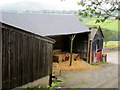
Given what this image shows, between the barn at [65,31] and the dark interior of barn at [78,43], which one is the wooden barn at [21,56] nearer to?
the barn at [65,31]

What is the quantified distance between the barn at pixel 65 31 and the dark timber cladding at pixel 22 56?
5204 mm

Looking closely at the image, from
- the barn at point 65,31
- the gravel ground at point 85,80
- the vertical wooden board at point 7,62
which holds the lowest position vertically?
the gravel ground at point 85,80

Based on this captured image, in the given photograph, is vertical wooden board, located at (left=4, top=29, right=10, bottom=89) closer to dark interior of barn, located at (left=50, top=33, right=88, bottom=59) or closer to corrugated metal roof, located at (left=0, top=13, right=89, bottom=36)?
corrugated metal roof, located at (left=0, top=13, right=89, bottom=36)

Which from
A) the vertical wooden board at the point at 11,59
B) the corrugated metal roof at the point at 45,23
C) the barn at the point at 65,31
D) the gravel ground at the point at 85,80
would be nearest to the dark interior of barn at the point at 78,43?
the barn at the point at 65,31

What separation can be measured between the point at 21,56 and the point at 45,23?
10.4 m

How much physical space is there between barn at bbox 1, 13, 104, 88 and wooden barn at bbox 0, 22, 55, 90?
5275 millimetres

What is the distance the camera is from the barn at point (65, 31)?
16266mm

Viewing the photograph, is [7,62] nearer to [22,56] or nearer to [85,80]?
[22,56]

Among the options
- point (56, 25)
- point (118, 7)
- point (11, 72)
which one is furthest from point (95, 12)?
point (56, 25)

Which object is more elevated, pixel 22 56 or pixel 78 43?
pixel 78 43

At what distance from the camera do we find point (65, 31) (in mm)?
19547

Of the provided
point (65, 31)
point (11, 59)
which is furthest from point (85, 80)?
point (11, 59)

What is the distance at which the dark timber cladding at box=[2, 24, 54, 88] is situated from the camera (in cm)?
804

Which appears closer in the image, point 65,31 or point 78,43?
point 65,31
